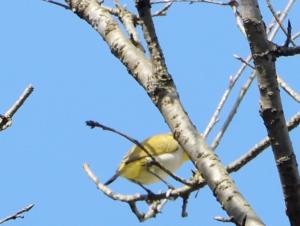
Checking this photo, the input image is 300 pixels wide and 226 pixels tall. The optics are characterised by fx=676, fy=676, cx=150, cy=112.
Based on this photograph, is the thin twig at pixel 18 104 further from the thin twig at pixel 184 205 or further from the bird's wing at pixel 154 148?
the bird's wing at pixel 154 148

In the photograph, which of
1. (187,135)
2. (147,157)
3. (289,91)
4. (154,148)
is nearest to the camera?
(187,135)

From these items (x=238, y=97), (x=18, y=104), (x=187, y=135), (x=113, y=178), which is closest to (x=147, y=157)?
(x=113, y=178)

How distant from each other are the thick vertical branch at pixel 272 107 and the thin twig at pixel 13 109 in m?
0.91

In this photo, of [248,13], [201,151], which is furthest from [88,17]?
[248,13]

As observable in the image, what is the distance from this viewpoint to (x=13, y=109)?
89.9 inches

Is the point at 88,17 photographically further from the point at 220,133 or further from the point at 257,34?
the point at 257,34

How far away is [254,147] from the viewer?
2.23 meters

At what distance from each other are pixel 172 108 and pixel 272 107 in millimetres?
490

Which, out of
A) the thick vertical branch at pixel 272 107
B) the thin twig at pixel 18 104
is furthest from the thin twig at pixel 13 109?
the thick vertical branch at pixel 272 107

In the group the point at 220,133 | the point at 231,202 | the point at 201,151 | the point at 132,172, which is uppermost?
the point at 132,172

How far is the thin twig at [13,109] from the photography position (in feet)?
7.34

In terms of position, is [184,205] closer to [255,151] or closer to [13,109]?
[255,151]

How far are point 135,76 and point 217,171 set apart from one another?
22.0 inches

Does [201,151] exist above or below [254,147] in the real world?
below
